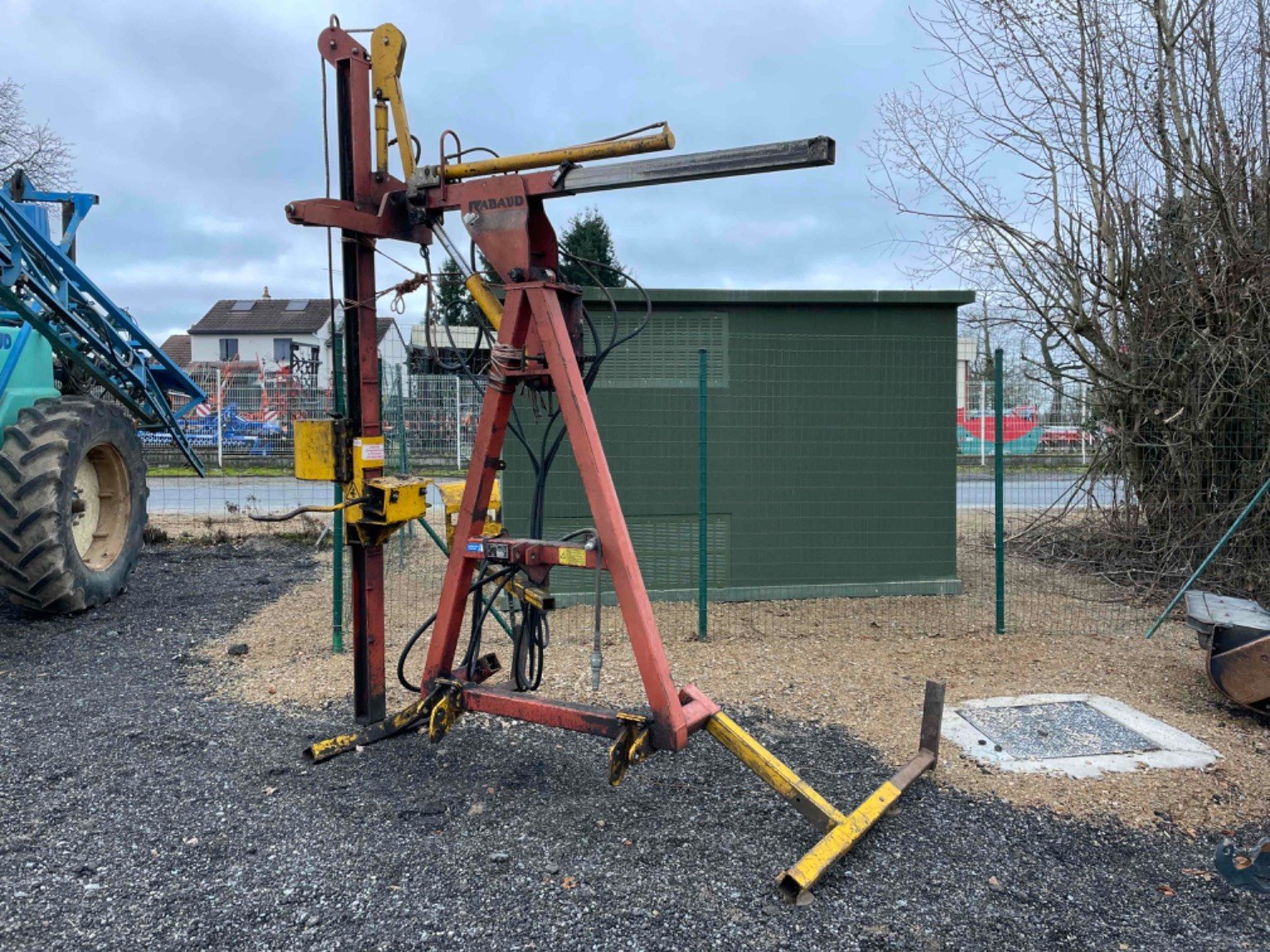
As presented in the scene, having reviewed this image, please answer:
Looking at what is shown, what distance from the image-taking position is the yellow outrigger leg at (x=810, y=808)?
3.00 meters

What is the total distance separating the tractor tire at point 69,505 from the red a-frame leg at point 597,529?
3.66 meters

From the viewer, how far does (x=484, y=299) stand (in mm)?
3895

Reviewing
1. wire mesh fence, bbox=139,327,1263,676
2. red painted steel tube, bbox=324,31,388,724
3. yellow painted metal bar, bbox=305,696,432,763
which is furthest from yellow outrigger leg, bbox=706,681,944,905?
wire mesh fence, bbox=139,327,1263,676

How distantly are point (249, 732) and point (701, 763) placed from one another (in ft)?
7.54

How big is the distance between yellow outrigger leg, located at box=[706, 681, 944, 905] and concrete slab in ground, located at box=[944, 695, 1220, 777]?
822mm

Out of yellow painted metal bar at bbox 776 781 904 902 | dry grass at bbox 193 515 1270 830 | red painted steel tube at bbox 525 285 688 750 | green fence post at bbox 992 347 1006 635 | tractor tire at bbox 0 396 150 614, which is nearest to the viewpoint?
yellow painted metal bar at bbox 776 781 904 902

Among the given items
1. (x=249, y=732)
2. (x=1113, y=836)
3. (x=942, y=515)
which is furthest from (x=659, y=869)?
(x=942, y=515)

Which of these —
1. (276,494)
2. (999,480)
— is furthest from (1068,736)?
(276,494)

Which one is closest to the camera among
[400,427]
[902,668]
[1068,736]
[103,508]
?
[1068,736]

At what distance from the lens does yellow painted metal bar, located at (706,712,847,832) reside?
3.26 m

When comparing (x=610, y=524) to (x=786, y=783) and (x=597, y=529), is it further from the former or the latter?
(x=786, y=783)

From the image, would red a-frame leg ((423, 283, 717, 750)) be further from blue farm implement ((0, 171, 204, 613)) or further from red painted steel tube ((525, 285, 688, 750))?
blue farm implement ((0, 171, 204, 613))

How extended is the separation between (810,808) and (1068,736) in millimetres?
2053

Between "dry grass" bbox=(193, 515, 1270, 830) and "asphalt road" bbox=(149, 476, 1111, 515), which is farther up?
"asphalt road" bbox=(149, 476, 1111, 515)
